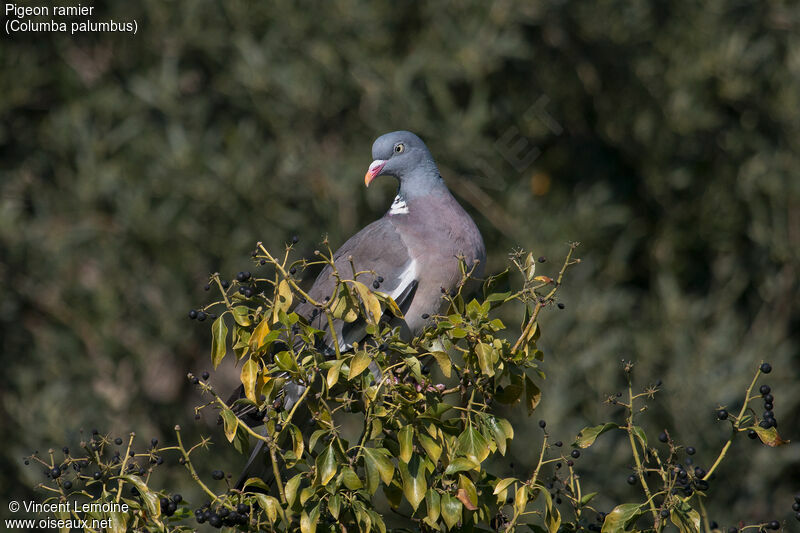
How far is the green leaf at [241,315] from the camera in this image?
2.15 metres

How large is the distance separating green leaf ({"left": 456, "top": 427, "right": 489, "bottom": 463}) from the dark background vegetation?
329 cm

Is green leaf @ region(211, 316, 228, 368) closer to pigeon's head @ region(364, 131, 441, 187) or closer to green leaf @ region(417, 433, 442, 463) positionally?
green leaf @ region(417, 433, 442, 463)

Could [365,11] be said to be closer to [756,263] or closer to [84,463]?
[756,263]

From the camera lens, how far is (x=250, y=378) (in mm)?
2148

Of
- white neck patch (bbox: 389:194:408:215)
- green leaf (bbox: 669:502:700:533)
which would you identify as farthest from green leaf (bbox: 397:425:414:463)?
white neck patch (bbox: 389:194:408:215)

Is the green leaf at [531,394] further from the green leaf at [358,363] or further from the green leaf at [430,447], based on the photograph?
the green leaf at [358,363]

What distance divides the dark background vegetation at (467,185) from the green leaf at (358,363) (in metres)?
3.43

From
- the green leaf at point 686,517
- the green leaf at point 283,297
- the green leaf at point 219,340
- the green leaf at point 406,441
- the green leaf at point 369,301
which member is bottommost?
the green leaf at point 686,517

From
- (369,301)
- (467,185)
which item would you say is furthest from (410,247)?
(467,185)

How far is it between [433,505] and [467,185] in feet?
12.3

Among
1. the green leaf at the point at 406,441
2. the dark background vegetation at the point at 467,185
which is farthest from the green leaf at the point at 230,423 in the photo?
the dark background vegetation at the point at 467,185

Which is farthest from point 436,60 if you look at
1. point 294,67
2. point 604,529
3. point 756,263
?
point 604,529

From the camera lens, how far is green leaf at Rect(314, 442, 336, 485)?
1969 mm

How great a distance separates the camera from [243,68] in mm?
5633
